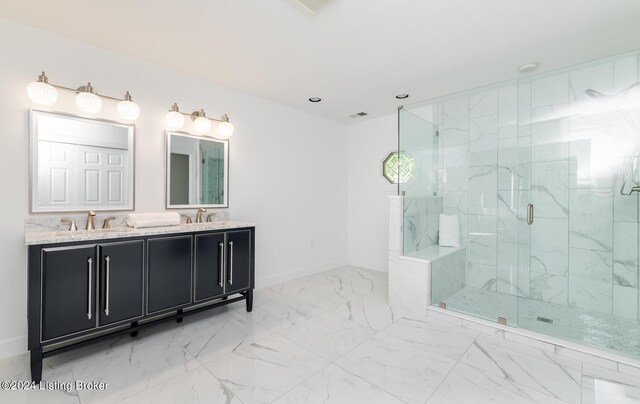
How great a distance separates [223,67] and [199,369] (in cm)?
248

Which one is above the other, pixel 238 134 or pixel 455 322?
pixel 238 134

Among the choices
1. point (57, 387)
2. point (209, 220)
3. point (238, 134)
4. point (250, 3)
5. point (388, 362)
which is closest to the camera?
point (57, 387)

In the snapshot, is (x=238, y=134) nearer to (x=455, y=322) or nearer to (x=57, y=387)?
(x=57, y=387)

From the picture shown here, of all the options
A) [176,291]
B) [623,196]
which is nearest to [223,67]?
[176,291]

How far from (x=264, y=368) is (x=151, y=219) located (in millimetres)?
1464

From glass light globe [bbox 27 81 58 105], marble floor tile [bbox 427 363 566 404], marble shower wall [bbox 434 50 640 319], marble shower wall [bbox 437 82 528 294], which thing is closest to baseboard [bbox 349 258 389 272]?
marble shower wall [bbox 437 82 528 294]

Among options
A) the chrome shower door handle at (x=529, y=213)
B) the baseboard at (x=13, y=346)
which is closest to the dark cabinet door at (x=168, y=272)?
the baseboard at (x=13, y=346)

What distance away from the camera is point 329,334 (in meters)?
2.28

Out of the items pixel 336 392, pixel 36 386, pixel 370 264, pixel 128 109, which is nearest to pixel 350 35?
pixel 128 109

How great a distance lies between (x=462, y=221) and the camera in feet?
11.1

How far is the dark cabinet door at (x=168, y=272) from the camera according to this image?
6.81ft

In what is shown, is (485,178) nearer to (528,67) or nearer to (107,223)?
(528,67)

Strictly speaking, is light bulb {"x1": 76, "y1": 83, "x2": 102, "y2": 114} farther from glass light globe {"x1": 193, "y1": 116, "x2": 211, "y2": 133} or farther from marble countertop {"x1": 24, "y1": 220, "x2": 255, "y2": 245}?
marble countertop {"x1": 24, "y1": 220, "x2": 255, "y2": 245}

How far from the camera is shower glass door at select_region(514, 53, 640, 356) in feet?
7.68
